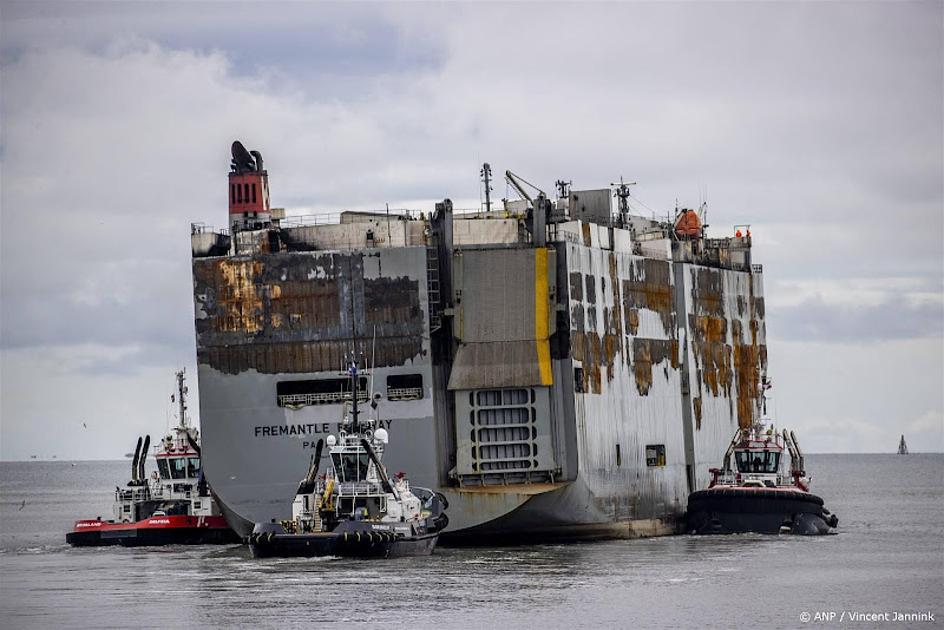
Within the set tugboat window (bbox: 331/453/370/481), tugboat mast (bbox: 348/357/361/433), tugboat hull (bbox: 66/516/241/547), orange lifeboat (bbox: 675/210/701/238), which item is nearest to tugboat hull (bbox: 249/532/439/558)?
tugboat window (bbox: 331/453/370/481)

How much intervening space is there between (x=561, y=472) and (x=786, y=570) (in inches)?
357

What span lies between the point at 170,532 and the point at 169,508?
2024mm

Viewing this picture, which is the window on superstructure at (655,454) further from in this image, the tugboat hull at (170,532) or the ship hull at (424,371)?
the tugboat hull at (170,532)

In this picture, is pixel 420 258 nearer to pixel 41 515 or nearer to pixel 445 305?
pixel 445 305

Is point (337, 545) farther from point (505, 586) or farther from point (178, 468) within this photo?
point (178, 468)

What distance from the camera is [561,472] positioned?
65.4 meters

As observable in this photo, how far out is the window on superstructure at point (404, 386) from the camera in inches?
2518

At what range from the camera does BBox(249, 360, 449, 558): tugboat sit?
57938mm

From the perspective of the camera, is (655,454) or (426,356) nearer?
(426,356)

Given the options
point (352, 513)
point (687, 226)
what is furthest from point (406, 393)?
point (687, 226)

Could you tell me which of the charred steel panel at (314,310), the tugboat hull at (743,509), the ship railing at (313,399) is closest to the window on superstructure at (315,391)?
the ship railing at (313,399)

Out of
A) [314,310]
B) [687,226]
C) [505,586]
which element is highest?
[687,226]

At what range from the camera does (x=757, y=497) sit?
71.9 m

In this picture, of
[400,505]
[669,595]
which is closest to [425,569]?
[400,505]
